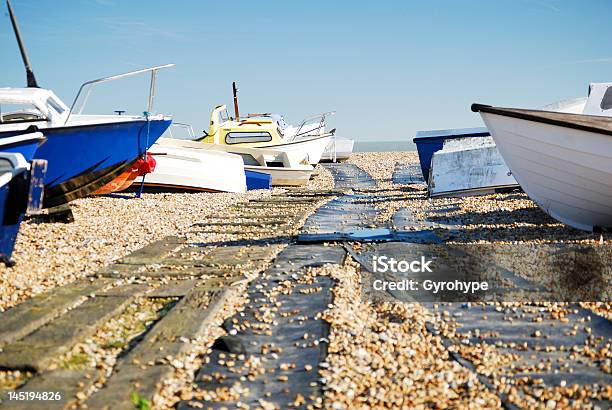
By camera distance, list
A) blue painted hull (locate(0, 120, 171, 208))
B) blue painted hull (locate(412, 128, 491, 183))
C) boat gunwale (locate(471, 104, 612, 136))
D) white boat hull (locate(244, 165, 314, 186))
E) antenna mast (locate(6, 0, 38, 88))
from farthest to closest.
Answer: white boat hull (locate(244, 165, 314, 186)) < blue painted hull (locate(412, 128, 491, 183)) < antenna mast (locate(6, 0, 38, 88)) < blue painted hull (locate(0, 120, 171, 208)) < boat gunwale (locate(471, 104, 612, 136))

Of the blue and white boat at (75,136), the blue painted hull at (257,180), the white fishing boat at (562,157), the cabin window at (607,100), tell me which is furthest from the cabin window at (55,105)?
the cabin window at (607,100)

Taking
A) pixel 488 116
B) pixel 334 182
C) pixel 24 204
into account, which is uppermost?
pixel 488 116

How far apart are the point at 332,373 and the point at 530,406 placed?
44.6 inches

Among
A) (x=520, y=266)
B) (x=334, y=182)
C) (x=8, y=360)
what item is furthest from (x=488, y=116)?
(x=334, y=182)

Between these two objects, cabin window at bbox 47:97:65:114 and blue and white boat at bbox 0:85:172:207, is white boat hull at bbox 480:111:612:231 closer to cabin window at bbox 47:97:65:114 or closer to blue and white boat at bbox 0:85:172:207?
blue and white boat at bbox 0:85:172:207

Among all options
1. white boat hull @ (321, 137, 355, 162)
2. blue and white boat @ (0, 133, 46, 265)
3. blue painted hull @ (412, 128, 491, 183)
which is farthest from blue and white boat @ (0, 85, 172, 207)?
white boat hull @ (321, 137, 355, 162)

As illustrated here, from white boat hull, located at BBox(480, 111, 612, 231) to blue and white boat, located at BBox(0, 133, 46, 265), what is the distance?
249 inches

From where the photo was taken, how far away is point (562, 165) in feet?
28.1

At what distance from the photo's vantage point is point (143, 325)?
471cm

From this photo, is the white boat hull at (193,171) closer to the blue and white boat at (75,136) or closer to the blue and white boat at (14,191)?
the blue and white boat at (75,136)

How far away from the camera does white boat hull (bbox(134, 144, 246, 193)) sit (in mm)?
16281

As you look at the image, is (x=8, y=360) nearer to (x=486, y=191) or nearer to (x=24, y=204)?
(x=24, y=204)

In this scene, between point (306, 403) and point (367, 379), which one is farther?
point (367, 379)

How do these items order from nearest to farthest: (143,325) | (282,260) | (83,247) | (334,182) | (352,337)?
(352,337)
(143,325)
(282,260)
(83,247)
(334,182)
